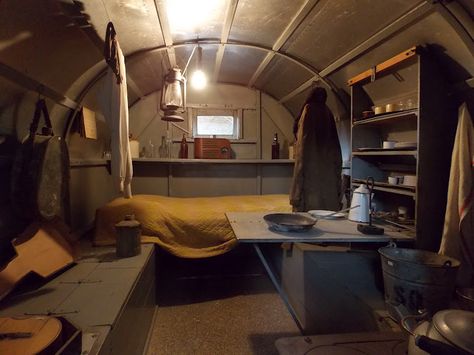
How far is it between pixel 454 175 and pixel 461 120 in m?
0.34

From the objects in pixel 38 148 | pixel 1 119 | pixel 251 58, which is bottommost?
pixel 38 148

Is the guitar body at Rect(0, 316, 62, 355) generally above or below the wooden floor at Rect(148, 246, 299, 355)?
above

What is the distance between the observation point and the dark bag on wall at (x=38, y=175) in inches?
61.3

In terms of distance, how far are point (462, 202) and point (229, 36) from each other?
220 cm

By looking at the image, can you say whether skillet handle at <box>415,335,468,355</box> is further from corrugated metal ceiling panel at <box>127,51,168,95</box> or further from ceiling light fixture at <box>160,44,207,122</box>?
corrugated metal ceiling panel at <box>127,51,168,95</box>

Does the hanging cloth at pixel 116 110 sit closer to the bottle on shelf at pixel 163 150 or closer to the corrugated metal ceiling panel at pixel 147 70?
the corrugated metal ceiling panel at pixel 147 70

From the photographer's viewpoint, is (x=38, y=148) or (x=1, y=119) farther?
(x=38, y=148)

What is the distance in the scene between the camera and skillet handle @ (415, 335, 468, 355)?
78 cm

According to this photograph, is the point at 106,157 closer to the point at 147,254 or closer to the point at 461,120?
the point at 147,254

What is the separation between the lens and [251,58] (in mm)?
3086

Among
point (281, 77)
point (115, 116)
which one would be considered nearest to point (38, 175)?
point (115, 116)

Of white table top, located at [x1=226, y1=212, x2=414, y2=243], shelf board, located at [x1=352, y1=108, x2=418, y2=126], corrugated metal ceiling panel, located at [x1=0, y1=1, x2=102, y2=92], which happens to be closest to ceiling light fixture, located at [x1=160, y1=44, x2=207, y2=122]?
corrugated metal ceiling panel, located at [x1=0, y1=1, x2=102, y2=92]

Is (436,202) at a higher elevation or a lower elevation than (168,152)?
lower

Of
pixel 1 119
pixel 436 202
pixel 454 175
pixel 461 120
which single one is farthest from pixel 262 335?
pixel 1 119
